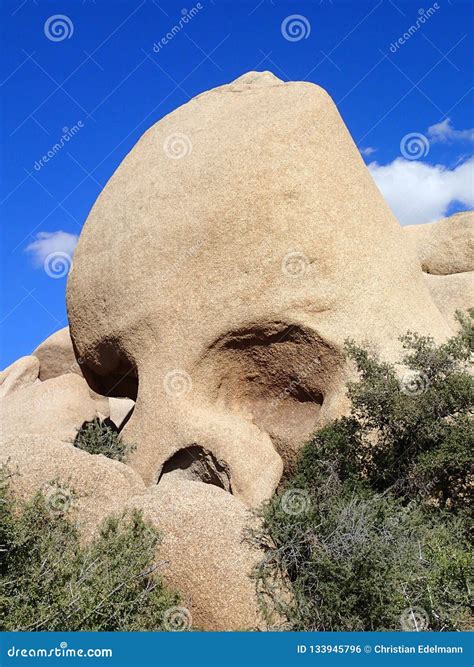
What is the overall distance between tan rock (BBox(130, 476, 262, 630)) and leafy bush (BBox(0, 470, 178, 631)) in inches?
8.0

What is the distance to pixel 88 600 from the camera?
6.24 meters

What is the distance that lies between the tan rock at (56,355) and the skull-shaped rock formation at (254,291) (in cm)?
713

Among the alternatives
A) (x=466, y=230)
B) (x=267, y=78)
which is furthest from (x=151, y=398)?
(x=466, y=230)

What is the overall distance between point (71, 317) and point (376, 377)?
6173 millimetres

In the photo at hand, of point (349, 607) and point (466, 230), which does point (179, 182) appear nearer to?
point (349, 607)

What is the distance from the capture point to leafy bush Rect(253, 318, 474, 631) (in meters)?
6.94

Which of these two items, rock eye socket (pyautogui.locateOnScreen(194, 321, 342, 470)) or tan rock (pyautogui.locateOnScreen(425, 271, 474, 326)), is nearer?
rock eye socket (pyautogui.locateOnScreen(194, 321, 342, 470))

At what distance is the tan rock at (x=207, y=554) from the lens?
23.3ft
